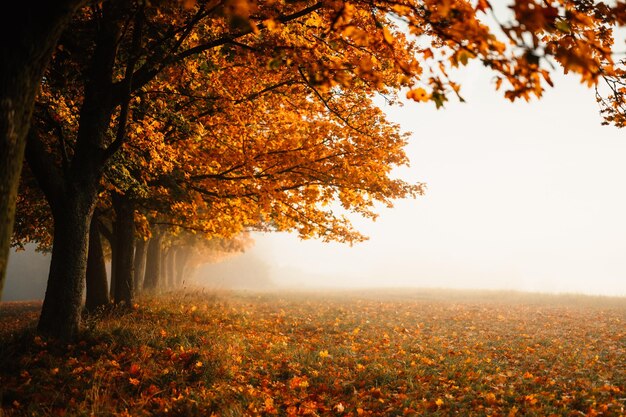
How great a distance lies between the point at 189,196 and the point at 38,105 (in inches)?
161

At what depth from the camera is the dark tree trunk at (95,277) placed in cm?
1111

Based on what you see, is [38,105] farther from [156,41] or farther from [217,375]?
[217,375]

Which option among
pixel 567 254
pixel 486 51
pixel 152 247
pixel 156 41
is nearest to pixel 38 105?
pixel 156 41

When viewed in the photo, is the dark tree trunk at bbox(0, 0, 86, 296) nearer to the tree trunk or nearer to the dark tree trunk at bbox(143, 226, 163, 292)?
the tree trunk

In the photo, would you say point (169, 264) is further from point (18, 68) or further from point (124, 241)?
point (18, 68)

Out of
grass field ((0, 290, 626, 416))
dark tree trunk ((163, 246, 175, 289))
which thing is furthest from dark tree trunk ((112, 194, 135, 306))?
dark tree trunk ((163, 246, 175, 289))

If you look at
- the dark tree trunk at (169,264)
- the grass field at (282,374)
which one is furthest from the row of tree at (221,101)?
the dark tree trunk at (169,264)

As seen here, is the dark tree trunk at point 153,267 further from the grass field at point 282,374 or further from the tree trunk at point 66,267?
the tree trunk at point 66,267

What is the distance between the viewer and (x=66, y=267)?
706 cm

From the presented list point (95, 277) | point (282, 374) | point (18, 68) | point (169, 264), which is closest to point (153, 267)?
point (95, 277)

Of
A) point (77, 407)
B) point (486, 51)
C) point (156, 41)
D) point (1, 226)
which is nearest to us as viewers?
point (1, 226)

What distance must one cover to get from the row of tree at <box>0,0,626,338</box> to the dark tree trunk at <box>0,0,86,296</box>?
12 millimetres

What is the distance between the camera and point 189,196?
1080 centimetres

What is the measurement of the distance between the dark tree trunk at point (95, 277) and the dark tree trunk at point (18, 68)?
8.66 meters
